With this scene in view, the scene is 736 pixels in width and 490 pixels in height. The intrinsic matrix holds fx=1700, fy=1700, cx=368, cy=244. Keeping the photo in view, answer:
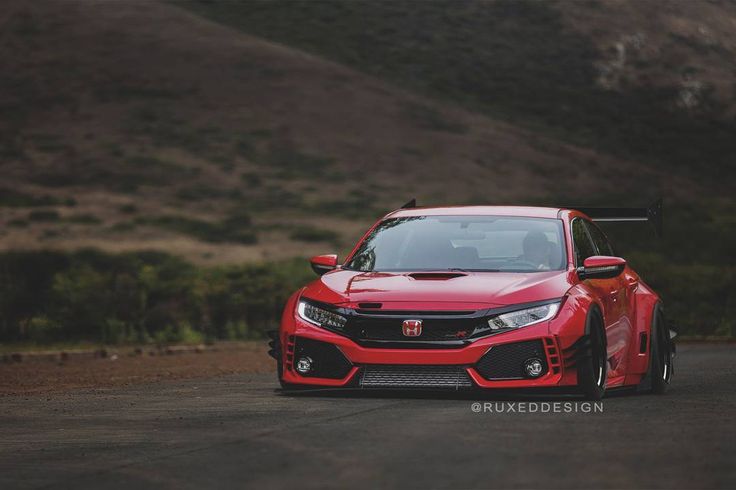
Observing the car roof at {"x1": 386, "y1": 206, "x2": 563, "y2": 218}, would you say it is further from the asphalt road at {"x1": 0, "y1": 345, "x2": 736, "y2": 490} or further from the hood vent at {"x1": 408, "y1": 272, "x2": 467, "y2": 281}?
the asphalt road at {"x1": 0, "y1": 345, "x2": 736, "y2": 490}

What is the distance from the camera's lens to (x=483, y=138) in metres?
71.9

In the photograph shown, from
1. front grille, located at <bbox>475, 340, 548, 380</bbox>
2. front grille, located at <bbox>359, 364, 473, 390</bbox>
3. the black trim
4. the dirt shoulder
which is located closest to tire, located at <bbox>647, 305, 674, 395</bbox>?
the black trim

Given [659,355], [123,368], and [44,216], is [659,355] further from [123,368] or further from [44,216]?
[44,216]

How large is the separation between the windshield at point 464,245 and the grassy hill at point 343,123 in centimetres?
2657

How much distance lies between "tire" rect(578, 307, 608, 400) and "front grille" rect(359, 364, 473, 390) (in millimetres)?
861

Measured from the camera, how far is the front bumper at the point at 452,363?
12.7m

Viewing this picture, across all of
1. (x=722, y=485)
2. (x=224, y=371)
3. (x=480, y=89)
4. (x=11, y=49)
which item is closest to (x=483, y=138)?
(x=480, y=89)

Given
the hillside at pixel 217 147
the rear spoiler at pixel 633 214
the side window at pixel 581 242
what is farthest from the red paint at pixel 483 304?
the hillside at pixel 217 147

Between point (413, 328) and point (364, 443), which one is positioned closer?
point (364, 443)

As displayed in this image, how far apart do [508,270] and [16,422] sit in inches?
158

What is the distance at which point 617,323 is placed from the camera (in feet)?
45.6

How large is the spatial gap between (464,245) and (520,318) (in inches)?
61.7

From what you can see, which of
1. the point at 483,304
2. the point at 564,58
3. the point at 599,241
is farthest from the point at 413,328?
the point at 564,58

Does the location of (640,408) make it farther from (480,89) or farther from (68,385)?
(480,89)
